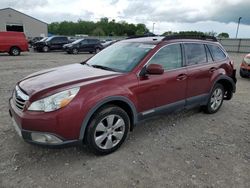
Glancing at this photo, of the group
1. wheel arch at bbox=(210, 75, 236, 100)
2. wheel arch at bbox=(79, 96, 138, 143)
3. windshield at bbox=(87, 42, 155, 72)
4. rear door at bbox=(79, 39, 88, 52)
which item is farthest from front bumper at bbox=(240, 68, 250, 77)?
rear door at bbox=(79, 39, 88, 52)

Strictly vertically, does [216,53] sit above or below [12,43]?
above

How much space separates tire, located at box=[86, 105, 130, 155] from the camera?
3.04 metres

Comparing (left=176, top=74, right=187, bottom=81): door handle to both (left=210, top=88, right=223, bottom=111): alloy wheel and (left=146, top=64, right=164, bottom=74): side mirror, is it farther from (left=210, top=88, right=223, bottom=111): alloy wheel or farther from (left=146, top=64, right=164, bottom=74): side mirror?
(left=210, top=88, right=223, bottom=111): alloy wheel

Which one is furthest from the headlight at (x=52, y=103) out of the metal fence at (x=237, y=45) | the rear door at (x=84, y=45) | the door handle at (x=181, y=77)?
the metal fence at (x=237, y=45)

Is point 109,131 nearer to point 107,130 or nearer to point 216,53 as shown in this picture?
point 107,130

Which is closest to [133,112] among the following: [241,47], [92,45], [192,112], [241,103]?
[192,112]

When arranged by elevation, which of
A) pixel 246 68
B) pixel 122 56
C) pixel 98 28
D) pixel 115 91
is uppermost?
pixel 98 28

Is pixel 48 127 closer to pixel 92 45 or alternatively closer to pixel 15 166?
pixel 15 166

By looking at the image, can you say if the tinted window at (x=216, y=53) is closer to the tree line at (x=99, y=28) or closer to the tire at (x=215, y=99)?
the tire at (x=215, y=99)

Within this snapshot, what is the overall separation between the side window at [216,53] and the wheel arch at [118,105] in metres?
2.53

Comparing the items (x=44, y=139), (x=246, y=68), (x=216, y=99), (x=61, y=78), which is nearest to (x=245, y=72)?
(x=246, y=68)

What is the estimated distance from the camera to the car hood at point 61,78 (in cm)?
297

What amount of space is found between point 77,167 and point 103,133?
561 mm

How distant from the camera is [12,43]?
1720cm
